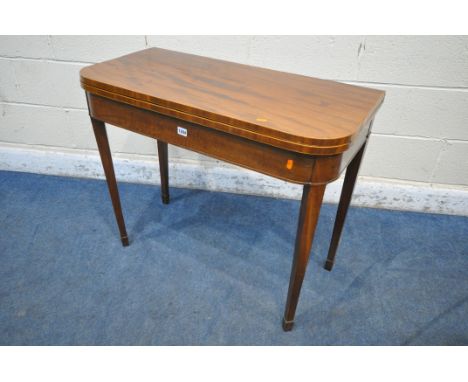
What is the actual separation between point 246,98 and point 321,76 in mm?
705

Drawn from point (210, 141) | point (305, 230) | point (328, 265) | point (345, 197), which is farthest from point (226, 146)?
point (328, 265)

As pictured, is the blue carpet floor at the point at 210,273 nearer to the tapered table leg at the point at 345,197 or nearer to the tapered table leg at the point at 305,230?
the tapered table leg at the point at 345,197

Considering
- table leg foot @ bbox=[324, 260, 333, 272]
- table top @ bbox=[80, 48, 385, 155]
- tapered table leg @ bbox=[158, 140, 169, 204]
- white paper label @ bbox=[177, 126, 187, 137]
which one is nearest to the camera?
table top @ bbox=[80, 48, 385, 155]

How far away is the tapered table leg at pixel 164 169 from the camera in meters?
1.62

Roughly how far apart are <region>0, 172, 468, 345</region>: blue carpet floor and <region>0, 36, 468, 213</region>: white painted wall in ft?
0.85

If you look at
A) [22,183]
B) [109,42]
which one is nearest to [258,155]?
[109,42]

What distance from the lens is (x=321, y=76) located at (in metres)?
1.54

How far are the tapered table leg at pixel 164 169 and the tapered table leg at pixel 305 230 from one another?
0.87 meters

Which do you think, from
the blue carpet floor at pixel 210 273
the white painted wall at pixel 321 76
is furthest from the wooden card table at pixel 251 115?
the white painted wall at pixel 321 76

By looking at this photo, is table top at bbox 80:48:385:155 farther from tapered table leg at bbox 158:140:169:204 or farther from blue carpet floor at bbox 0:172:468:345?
blue carpet floor at bbox 0:172:468:345

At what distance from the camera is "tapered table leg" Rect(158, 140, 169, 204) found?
63.8 inches

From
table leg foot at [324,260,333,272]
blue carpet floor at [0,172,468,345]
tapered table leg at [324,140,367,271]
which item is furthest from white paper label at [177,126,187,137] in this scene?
table leg foot at [324,260,333,272]

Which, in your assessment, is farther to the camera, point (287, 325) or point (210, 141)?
point (287, 325)

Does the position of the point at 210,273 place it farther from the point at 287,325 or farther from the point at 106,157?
the point at 106,157
